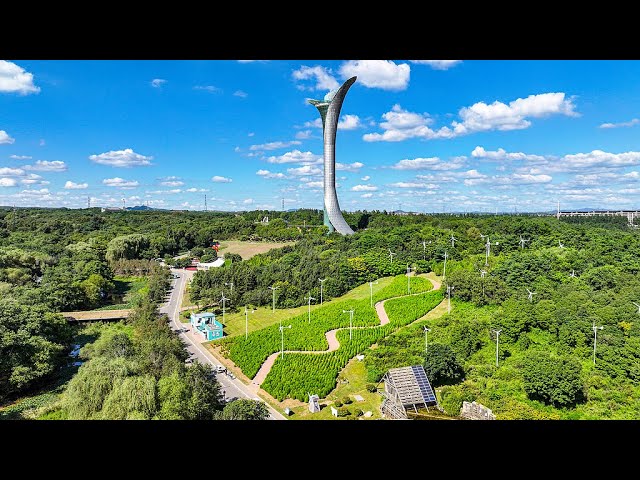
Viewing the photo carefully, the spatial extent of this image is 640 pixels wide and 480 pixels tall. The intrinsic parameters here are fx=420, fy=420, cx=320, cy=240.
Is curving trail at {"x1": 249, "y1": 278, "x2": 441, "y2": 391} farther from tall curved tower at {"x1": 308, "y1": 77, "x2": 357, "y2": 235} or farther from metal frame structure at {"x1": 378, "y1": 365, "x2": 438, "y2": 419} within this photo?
tall curved tower at {"x1": 308, "y1": 77, "x2": 357, "y2": 235}

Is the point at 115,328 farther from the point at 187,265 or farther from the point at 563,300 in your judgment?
the point at 563,300

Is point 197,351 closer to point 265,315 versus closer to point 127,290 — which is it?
point 265,315

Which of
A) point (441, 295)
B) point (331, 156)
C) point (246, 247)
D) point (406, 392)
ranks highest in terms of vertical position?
point (331, 156)

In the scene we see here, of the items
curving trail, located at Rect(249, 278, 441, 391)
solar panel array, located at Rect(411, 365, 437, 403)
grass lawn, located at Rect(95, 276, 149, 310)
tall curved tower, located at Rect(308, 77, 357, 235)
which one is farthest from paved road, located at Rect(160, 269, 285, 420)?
tall curved tower, located at Rect(308, 77, 357, 235)

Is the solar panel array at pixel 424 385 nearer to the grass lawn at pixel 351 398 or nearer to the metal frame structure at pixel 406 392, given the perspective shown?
the metal frame structure at pixel 406 392

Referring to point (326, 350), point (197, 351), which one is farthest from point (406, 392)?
point (197, 351)

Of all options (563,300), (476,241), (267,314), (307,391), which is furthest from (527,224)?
(307,391)
